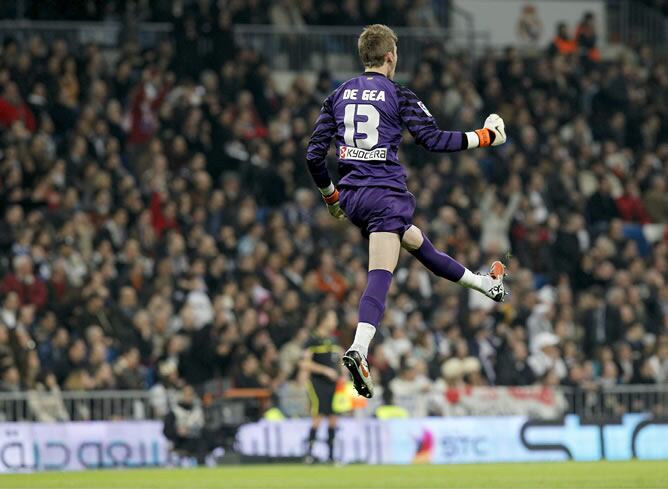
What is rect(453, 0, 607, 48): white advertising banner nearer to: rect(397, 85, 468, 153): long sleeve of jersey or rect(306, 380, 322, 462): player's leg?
rect(306, 380, 322, 462): player's leg

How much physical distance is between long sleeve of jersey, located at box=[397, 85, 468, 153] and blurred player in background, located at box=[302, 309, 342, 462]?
8.05m

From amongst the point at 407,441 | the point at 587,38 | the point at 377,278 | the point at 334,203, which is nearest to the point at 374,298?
the point at 377,278

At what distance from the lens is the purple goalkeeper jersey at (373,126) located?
37.3ft

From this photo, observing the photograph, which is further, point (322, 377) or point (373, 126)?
point (322, 377)

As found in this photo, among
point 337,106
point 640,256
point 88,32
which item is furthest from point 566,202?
point 337,106

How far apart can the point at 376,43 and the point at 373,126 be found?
60cm

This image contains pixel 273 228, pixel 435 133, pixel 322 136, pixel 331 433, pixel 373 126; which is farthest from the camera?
pixel 273 228

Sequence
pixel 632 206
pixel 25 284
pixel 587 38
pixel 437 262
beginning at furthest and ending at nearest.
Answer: pixel 587 38 → pixel 632 206 → pixel 25 284 → pixel 437 262

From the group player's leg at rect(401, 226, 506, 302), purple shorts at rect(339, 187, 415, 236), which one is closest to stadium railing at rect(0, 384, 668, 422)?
player's leg at rect(401, 226, 506, 302)

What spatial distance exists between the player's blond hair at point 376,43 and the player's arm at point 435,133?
0.91ft

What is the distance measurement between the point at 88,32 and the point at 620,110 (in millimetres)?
9524

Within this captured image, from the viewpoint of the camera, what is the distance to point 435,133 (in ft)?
36.8

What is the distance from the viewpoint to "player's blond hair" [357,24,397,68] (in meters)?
11.3

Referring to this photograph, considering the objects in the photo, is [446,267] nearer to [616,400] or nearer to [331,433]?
[331,433]
